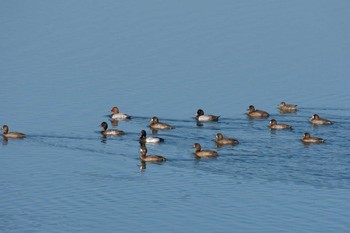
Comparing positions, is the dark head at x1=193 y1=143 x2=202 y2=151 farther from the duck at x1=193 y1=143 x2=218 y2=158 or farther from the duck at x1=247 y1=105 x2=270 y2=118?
the duck at x1=247 y1=105 x2=270 y2=118

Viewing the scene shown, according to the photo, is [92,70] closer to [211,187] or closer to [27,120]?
[27,120]

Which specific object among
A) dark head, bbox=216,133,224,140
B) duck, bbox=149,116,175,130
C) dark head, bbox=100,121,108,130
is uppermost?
duck, bbox=149,116,175,130

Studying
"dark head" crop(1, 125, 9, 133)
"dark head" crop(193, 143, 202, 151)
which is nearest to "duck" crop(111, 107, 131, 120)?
"dark head" crop(1, 125, 9, 133)

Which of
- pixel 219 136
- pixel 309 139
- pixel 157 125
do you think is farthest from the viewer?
pixel 157 125

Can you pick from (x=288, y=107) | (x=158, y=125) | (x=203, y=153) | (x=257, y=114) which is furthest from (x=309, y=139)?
(x=158, y=125)

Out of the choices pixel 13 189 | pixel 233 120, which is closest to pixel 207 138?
pixel 233 120

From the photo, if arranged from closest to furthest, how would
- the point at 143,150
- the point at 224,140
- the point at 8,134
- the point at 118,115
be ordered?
the point at 143,150 < the point at 224,140 < the point at 8,134 < the point at 118,115

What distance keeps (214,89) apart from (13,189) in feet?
78.1

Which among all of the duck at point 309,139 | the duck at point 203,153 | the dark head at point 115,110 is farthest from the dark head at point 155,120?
the duck at point 309,139

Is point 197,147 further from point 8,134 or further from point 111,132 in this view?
point 8,134

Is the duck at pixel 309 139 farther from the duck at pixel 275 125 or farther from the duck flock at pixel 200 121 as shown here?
the duck at pixel 275 125

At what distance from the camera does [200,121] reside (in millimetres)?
66375

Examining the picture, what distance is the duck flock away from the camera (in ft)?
192

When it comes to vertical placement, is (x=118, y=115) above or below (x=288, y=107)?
below
